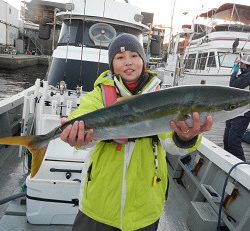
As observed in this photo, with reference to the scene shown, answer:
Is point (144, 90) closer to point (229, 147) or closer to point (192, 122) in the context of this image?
point (192, 122)

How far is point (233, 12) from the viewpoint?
18.2m

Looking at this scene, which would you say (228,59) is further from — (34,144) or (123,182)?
(34,144)

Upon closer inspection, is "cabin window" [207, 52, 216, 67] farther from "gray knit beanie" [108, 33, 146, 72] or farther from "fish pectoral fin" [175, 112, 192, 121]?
"fish pectoral fin" [175, 112, 192, 121]

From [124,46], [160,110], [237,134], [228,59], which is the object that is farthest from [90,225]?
[228,59]

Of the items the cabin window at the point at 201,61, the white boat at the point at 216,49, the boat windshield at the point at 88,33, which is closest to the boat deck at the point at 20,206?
the boat windshield at the point at 88,33

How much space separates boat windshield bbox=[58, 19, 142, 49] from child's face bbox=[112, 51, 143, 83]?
438 cm

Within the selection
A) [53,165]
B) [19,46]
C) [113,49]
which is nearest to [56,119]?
[53,165]

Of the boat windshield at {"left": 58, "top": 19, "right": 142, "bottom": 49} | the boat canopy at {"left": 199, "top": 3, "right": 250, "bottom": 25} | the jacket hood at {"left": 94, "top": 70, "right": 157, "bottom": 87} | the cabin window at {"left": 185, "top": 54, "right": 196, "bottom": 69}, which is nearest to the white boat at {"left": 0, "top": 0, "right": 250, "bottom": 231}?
the boat windshield at {"left": 58, "top": 19, "right": 142, "bottom": 49}

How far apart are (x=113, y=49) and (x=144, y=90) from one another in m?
0.44

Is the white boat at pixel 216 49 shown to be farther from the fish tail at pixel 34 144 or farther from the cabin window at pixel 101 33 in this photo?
the fish tail at pixel 34 144

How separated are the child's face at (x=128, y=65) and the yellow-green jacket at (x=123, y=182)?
30cm

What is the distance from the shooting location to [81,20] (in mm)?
6668

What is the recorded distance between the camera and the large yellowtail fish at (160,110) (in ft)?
6.17

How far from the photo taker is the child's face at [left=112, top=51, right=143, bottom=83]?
2.25 meters
